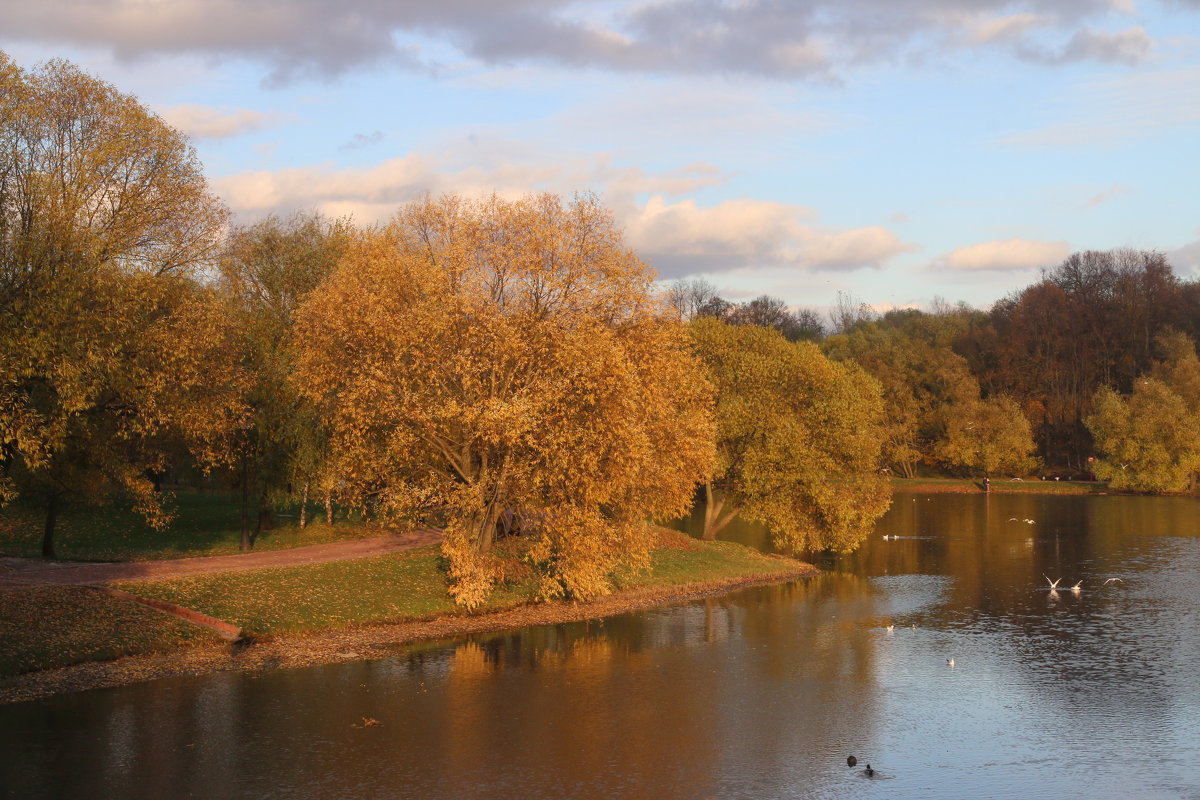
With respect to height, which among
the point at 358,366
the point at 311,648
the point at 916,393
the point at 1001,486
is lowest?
the point at 311,648

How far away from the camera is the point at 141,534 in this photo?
154 ft

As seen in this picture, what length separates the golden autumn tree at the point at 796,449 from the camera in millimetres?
53344

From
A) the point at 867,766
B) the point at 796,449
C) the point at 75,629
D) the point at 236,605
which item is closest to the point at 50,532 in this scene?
the point at 236,605

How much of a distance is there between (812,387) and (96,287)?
37432 mm

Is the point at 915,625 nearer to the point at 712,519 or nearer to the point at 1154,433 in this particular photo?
the point at 712,519

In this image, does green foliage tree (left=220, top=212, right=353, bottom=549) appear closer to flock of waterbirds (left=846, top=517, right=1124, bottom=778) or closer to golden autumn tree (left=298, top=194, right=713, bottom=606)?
golden autumn tree (left=298, top=194, right=713, bottom=606)

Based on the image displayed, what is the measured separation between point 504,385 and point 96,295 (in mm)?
13290

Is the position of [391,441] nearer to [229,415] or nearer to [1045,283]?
[229,415]

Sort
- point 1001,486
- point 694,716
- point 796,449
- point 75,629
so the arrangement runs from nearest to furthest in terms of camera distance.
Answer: point 694,716, point 75,629, point 796,449, point 1001,486

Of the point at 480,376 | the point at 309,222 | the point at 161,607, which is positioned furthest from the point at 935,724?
the point at 309,222

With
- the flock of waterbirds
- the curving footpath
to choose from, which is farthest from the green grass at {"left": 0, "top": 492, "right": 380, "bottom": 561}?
the flock of waterbirds

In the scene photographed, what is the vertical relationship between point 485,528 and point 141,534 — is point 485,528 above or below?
above

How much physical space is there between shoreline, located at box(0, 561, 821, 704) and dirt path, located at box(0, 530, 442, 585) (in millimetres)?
5864

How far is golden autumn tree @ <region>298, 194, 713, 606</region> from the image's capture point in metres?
35.3
